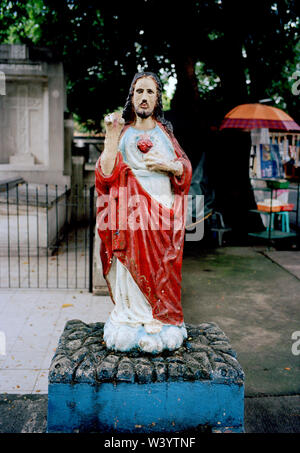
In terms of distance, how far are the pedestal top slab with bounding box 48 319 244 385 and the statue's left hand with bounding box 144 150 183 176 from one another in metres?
1.36

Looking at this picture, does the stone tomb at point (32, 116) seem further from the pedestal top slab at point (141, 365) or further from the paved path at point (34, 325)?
the pedestal top slab at point (141, 365)

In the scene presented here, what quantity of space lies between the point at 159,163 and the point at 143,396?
1657 millimetres

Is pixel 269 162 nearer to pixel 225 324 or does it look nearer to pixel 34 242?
pixel 34 242

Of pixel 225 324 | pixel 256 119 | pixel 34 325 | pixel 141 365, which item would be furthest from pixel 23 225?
pixel 141 365

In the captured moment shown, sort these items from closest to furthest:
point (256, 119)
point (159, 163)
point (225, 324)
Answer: point (159, 163), point (225, 324), point (256, 119)

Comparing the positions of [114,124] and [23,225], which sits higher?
[114,124]

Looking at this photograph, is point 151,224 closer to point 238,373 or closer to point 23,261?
point 238,373

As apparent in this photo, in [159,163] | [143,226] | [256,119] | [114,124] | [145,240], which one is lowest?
[145,240]

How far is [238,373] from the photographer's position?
10.7ft

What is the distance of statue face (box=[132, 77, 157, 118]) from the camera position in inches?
135

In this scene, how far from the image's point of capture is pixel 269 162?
11148mm
